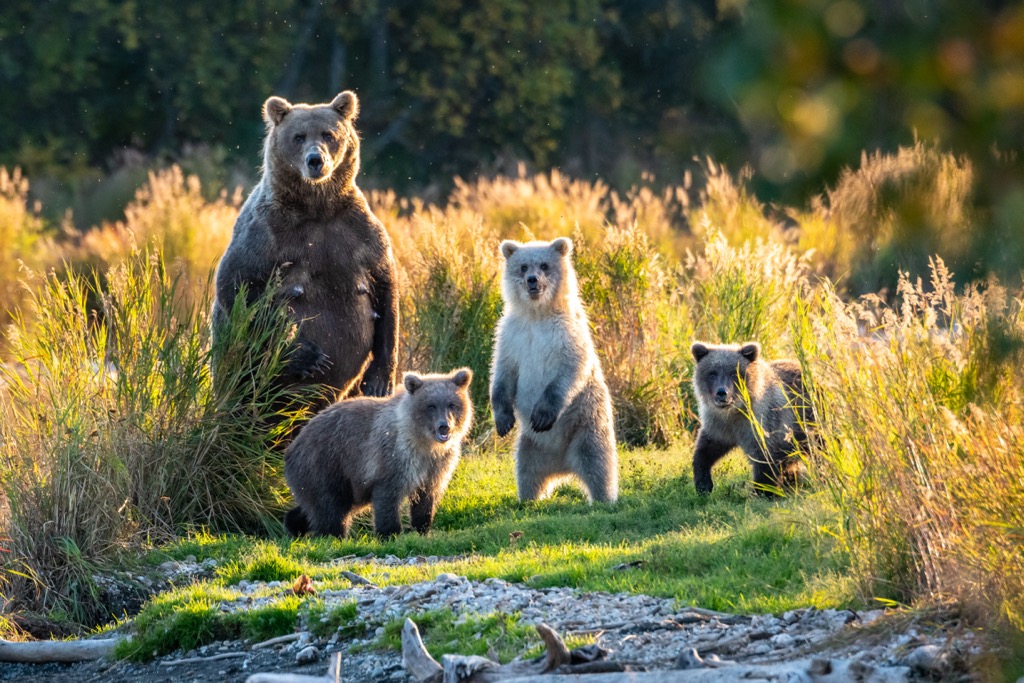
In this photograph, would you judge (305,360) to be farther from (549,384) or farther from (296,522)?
(549,384)

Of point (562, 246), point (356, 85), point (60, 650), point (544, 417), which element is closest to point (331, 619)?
point (60, 650)

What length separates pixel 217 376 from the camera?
9.35 meters

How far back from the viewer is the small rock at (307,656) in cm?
627

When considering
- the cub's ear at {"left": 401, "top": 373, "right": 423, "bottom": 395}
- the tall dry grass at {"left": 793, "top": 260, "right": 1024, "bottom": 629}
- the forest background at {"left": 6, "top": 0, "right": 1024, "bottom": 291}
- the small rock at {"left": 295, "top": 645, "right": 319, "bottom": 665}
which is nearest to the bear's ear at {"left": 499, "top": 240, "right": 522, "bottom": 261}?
the cub's ear at {"left": 401, "top": 373, "right": 423, "bottom": 395}

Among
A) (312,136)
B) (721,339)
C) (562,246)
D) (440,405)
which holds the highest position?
(312,136)

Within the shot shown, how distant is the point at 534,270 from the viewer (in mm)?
9695

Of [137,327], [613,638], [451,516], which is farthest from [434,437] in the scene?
[613,638]

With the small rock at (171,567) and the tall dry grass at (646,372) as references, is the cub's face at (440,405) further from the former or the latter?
the small rock at (171,567)

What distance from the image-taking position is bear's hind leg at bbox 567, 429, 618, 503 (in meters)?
9.46

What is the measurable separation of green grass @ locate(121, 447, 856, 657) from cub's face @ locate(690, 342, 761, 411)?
596 mm

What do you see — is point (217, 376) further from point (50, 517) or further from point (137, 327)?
point (50, 517)

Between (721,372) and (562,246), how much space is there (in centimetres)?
148

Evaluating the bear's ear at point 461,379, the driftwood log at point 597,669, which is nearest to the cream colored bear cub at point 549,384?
the bear's ear at point 461,379

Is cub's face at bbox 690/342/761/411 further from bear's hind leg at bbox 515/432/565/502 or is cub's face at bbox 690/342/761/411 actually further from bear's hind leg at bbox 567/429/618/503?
bear's hind leg at bbox 515/432/565/502
